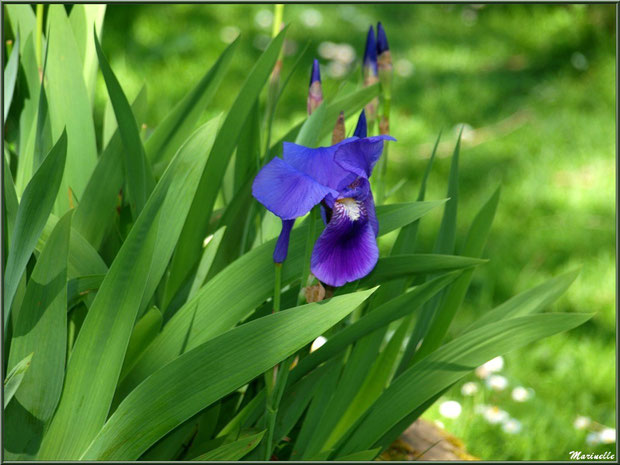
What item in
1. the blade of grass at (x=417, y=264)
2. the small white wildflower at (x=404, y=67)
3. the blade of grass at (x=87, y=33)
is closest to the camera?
the blade of grass at (x=417, y=264)

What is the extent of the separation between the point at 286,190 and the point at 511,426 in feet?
4.45

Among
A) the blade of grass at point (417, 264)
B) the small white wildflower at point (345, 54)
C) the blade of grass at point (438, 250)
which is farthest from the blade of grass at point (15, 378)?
the small white wildflower at point (345, 54)

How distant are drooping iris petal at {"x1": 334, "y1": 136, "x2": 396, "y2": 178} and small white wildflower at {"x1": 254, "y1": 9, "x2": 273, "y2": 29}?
12.1 feet

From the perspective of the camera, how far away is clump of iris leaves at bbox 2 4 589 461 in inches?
41.6

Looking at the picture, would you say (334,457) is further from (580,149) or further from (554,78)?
(554,78)

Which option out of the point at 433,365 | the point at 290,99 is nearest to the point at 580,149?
the point at 290,99

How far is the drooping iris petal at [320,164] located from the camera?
964mm

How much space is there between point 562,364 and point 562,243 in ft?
2.24

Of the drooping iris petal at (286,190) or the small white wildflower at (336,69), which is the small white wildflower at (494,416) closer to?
the drooping iris petal at (286,190)

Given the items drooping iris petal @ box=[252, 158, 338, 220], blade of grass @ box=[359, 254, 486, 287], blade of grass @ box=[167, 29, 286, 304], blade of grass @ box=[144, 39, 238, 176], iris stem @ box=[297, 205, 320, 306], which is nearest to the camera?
drooping iris petal @ box=[252, 158, 338, 220]

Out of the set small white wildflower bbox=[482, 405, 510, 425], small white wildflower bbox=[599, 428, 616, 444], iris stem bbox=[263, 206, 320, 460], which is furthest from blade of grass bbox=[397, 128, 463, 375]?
small white wildflower bbox=[599, 428, 616, 444]

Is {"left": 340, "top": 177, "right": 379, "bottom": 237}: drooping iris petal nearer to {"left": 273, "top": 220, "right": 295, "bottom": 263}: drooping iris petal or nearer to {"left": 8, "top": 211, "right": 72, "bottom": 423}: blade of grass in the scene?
{"left": 273, "top": 220, "right": 295, "bottom": 263}: drooping iris petal

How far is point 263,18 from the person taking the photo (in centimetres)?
460

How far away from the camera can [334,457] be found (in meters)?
1.35
